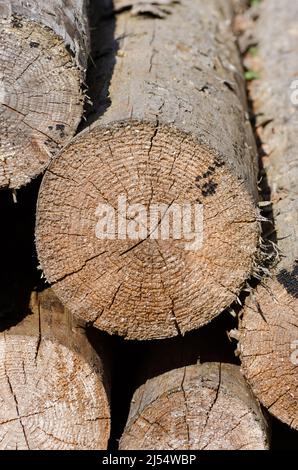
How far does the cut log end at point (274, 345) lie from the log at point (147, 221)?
149 millimetres

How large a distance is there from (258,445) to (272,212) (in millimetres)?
1124

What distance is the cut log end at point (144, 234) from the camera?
9.35 ft

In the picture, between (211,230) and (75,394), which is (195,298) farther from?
(75,394)

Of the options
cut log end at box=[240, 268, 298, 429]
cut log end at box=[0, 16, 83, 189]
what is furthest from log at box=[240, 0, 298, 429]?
cut log end at box=[0, 16, 83, 189]

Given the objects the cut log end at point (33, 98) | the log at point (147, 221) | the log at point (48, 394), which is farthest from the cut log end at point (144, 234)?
the log at point (48, 394)

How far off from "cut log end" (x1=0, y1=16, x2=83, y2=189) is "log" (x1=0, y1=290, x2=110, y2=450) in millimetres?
706

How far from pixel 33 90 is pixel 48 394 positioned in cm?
127

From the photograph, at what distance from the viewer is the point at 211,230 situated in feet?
9.61

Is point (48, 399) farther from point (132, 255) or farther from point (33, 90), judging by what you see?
point (33, 90)

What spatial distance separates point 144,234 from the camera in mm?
2861

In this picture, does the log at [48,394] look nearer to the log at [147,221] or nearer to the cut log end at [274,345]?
the log at [147,221]

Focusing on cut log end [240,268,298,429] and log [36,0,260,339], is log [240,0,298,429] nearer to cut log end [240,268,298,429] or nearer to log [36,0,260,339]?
cut log end [240,268,298,429]

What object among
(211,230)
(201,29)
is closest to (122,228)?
(211,230)

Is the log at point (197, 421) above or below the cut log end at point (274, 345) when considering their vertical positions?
below
